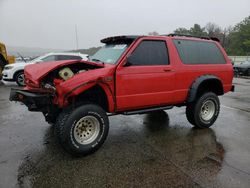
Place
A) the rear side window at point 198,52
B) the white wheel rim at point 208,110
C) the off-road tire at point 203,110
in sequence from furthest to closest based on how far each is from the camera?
the white wheel rim at point 208,110 → the off-road tire at point 203,110 → the rear side window at point 198,52

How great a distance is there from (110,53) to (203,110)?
8.49 feet

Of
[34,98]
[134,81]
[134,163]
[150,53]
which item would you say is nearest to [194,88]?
[150,53]

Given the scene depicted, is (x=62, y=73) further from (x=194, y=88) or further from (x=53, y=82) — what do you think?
(x=194, y=88)

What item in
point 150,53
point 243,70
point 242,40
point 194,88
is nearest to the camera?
point 150,53

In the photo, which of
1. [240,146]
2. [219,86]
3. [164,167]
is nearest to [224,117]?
[219,86]

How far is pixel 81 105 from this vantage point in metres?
4.03

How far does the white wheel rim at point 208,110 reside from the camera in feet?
18.5

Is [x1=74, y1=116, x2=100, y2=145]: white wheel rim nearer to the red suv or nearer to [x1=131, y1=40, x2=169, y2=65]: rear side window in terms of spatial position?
the red suv

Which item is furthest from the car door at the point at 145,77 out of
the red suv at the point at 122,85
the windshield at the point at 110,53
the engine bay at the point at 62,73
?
the engine bay at the point at 62,73

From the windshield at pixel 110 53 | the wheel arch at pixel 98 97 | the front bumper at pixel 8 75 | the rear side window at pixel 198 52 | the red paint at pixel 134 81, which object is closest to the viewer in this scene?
the red paint at pixel 134 81

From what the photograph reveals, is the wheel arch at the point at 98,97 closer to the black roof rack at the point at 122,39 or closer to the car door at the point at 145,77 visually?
the car door at the point at 145,77

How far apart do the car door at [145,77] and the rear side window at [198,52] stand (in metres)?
0.46

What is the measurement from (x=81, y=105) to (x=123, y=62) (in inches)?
40.9

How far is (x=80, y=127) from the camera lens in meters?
4.07
